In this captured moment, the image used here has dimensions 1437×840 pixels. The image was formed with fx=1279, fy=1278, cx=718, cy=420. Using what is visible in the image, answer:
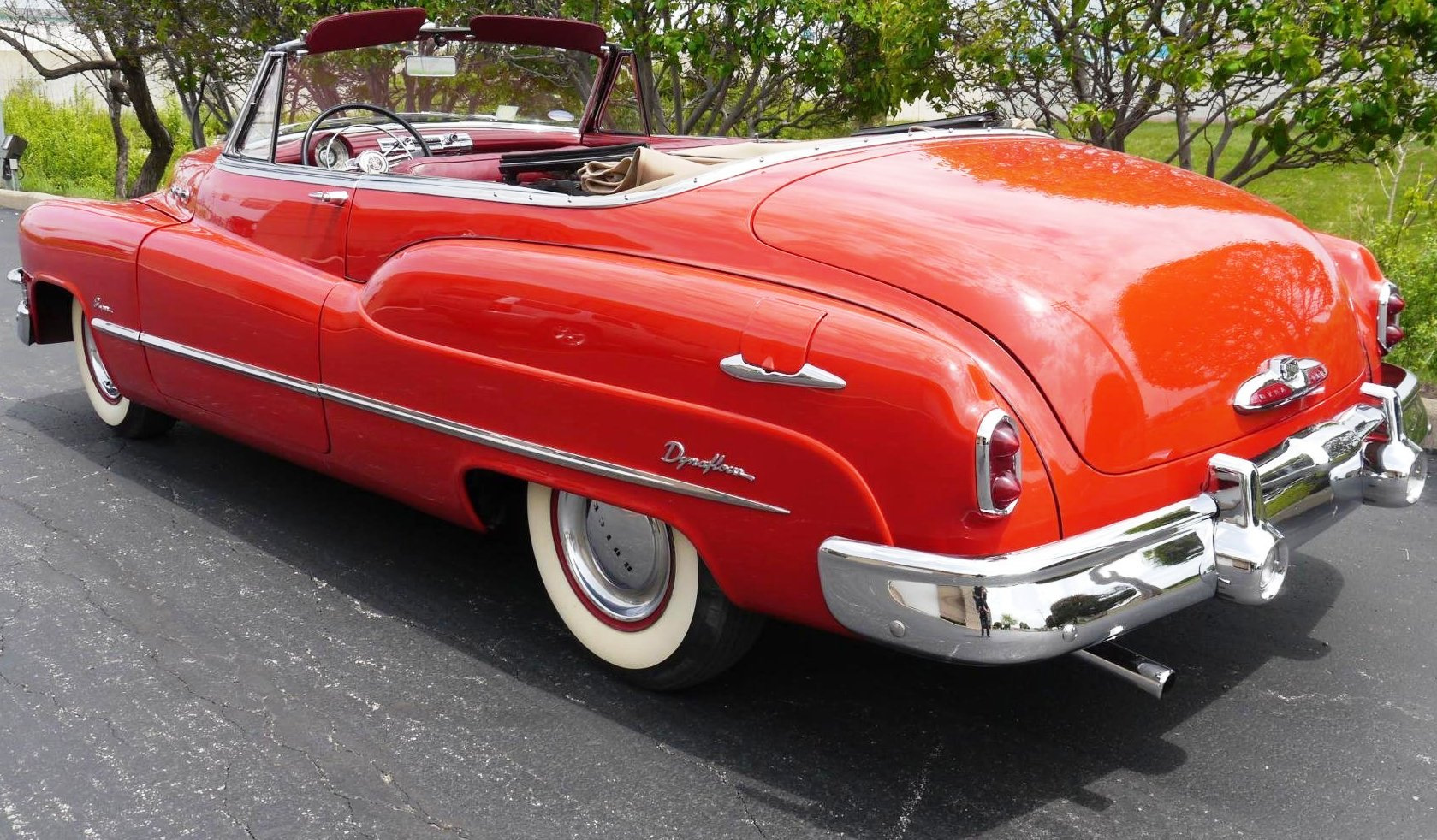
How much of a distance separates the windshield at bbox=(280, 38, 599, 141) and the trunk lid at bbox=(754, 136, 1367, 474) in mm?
2031

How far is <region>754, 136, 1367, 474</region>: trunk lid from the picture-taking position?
8.22ft

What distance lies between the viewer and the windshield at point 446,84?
4.35 m

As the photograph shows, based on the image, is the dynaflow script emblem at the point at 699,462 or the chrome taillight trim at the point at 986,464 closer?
the chrome taillight trim at the point at 986,464

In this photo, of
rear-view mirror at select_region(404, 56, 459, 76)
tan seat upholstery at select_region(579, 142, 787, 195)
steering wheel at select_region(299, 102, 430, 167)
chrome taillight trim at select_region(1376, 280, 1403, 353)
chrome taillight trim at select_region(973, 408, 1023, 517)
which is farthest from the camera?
rear-view mirror at select_region(404, 56, 459, 76)

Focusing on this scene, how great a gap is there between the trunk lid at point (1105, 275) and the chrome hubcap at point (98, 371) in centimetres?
321

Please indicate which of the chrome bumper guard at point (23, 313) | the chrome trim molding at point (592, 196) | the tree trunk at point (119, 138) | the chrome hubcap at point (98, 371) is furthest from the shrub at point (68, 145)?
the chrome trim molding at point (592, 196)

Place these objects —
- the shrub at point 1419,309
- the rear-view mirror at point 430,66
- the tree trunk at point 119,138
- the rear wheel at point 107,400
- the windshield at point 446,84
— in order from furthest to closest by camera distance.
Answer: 1. the tree trunk at point 119,138
2. the shrub at point 1419,309
3. the rear wheel at point 107,400
4. the rear-view mirror at point 430,66
5. the windshield at point 446,84

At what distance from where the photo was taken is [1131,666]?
253 centimetres

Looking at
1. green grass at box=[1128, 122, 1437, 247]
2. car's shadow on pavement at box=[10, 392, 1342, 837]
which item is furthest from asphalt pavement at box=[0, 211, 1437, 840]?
green grass at box=[1128, 122, 1437, 247]

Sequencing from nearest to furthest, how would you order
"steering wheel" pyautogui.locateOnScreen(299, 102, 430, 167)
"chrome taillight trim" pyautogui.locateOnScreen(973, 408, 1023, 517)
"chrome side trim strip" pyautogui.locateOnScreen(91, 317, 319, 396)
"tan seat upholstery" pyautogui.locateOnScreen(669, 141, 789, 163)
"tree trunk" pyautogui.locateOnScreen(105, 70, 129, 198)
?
"chrome taillight trim" pyautogui.locateOnScreen(973, 408, 1023, 517) < "tan seat upholstery" pyautogui.locateOnScreen(669, 141, 789, 163) < "chrome side trim strip" pyautogui.locateOnScreen(91, 317, 319, 396) < "steering wheel" pyautogui.locateOnScreen(299, 102, 430, 167) < "tree trunk" pyautogui.locateOnScreen(105, 70, 129, 198)

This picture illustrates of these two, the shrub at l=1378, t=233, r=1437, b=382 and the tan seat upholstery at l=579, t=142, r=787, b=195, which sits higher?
the tan seat upholstery at l=579, t=142, r=787, b=195

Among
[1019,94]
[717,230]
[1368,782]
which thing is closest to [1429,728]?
[1368,782]

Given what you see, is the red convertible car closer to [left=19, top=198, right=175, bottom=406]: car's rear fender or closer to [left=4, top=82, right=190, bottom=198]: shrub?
[left=19, top=198, right=175, bottom=406]: car's rear fender

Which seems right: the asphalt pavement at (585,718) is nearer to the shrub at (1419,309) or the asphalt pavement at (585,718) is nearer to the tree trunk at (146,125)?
the shrub at (1419,309)
